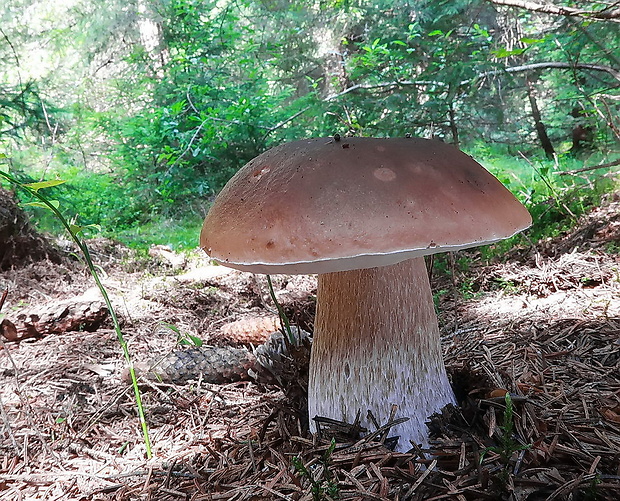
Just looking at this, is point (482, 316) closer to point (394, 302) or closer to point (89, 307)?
point (394, 302)

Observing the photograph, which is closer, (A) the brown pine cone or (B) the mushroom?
(B) the mushroom

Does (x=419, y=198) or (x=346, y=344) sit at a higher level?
(x=419, y=198)

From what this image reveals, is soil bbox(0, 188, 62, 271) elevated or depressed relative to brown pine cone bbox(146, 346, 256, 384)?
elevated

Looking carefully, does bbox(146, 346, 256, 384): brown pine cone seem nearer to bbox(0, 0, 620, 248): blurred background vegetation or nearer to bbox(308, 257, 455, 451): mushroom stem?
bbox(308, 257, 455, 451): mushroom stem

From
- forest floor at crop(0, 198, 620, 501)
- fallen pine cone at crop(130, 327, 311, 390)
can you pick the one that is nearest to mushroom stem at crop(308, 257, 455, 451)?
forest floor at crop(0, 198, 620, 501)

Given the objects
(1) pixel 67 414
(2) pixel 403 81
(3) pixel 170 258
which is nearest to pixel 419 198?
(1) pixel 67 414

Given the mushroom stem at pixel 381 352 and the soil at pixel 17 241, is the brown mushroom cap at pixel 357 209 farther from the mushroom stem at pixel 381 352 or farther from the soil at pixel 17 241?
the soil at pixel 17 241
